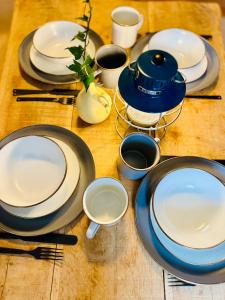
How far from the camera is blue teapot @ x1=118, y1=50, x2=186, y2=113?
1.87 feet

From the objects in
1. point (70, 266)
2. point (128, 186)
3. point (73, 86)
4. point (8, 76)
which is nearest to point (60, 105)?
point (73, 86)

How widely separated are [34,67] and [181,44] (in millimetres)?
425

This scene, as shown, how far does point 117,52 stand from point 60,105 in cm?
21

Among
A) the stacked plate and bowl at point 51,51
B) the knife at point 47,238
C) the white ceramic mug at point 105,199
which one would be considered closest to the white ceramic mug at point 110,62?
the stacked plate and bowl at point 51,51

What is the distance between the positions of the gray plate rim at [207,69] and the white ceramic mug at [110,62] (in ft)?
0.28

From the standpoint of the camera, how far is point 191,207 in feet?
2.19

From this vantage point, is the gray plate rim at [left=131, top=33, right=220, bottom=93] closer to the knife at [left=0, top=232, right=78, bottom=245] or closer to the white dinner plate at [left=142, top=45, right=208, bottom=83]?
the white dinner plate at [left=142, top=45, right=208, bottom=83]

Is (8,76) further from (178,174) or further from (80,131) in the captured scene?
(178,174)

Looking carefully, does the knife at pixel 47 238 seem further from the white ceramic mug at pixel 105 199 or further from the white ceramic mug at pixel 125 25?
the white ceramic mug at pixel 125 25

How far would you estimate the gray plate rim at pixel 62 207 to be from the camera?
628mm

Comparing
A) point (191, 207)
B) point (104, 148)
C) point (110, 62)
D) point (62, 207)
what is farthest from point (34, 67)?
point (191, 207)

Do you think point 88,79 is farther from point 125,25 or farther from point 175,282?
point 175,282

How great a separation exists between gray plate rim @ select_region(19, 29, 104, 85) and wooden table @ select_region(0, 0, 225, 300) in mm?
24

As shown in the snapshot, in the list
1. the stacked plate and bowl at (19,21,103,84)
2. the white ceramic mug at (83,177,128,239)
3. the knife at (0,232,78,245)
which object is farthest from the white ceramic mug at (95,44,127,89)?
the knife at (0,232,78,245)
